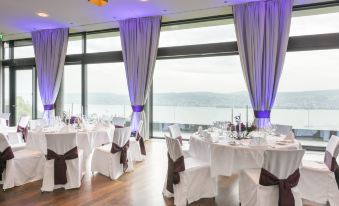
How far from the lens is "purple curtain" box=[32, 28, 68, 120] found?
9.23 metres

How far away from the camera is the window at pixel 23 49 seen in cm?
1044

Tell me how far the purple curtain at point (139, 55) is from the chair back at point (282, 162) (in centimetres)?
520

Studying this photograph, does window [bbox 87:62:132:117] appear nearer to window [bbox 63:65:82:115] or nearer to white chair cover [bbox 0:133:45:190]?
window [bbox 63:65:82:115]

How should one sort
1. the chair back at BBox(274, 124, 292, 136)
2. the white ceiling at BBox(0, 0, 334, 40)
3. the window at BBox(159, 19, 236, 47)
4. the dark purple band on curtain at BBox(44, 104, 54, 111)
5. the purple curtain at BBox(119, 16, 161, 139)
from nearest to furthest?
the chair back at BBox(274, 124, 292, 136)
the white ceiling at BBox(0, 0, 334, 40)
the window at BBox(159, 19, 236, 47)
the purple curtain at BBox(119, 16, 161, 139)
the dark purple band on curtain at BBox(44, 104, 54, 111)

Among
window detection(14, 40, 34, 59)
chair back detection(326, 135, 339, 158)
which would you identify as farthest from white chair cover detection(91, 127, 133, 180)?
window detection(14, 40, 34, 59)

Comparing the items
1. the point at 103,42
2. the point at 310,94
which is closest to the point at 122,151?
the point at 103,42

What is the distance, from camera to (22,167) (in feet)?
15.2

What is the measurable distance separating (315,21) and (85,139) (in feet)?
20.0

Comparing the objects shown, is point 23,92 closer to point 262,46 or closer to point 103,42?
point 103,42

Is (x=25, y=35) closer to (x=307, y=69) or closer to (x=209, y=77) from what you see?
(x=209, y=77)

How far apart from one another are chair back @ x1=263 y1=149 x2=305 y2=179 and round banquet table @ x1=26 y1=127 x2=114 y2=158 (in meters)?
3.55

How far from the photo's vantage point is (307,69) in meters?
7.34

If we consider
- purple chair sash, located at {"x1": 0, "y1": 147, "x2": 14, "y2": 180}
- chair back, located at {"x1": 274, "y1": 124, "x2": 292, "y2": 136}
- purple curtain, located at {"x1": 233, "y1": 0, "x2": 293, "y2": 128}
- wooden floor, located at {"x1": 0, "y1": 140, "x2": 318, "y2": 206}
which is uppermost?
purple curtain, located at {"x1": 233, "y1": 0, "x2": 293, "y2": 128}

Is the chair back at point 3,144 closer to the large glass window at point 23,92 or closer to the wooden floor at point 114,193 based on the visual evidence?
the wooden floor at point 114,193
